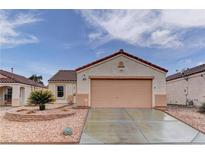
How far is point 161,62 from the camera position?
649 inches

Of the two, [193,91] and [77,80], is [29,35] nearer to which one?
[77,80]

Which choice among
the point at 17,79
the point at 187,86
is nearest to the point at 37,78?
the point at 17,79

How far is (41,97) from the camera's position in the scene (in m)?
14.9

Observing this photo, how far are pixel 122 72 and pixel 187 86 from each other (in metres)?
6.50

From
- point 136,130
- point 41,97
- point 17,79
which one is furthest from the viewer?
point 17,79

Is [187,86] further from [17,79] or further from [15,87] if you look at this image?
[15,87]

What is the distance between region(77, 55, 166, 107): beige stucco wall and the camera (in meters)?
17.2

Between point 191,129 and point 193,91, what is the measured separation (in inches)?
355

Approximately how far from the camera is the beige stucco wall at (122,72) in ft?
56.5

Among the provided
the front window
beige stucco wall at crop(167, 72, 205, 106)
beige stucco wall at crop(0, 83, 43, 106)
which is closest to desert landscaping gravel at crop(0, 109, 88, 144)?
beige stucco wall at crop(0, 83, 43, 106)

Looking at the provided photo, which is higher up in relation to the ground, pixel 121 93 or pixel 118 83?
pixel 118 83

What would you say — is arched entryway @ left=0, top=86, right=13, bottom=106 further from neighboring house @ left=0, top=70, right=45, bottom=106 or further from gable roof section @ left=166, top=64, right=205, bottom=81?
gable roof section @ left=166, top=64, right=205, bottom=81
